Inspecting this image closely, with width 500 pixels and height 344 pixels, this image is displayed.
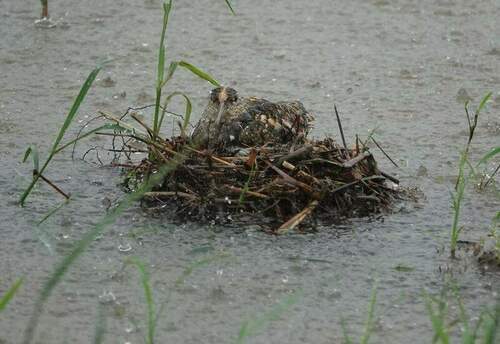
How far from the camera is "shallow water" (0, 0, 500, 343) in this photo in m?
3.47

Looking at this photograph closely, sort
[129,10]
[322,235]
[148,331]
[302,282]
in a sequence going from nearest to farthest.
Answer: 1. [148,331]
2. [302,282]
3. [322,235]
4. [129,10]

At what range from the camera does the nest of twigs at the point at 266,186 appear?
13.6 ft

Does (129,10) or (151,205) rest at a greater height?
(129,10)

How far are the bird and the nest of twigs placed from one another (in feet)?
0.53

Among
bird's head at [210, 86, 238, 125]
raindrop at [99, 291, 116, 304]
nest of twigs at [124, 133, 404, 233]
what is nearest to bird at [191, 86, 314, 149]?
bird's head at [210, 86, 238, 125]

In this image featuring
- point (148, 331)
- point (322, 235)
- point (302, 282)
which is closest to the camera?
point (148, 331)

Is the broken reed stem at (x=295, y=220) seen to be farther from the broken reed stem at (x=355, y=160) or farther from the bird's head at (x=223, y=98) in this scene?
the bird's head at (x=223, y=98)

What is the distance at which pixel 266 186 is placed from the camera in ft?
13.6

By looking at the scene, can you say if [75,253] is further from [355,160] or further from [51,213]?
[355,160]

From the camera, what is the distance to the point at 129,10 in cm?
686

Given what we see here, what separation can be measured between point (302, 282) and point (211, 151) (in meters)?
0.80

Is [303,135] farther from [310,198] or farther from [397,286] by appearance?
[397,286]

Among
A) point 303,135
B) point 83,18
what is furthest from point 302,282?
point 83,18

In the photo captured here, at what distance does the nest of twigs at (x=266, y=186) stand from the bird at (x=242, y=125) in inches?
6.3
